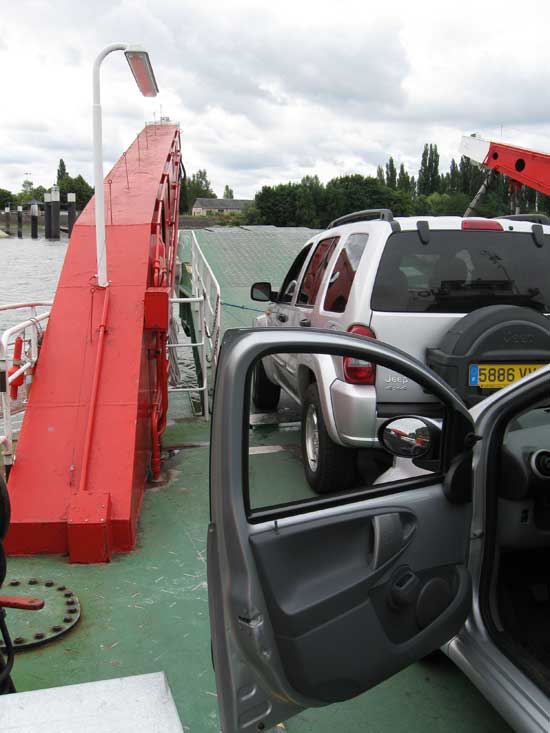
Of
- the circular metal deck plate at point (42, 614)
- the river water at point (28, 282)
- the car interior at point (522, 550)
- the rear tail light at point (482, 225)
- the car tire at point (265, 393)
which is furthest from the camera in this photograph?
the river water at point (28, 282)

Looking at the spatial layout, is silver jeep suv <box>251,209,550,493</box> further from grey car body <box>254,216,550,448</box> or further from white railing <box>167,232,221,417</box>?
white railing <box>167,232,221,417</box>

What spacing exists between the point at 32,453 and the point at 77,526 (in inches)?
29.4

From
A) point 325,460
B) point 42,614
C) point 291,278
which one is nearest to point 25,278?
point 291,278

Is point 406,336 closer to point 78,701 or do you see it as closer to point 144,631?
point 144,631

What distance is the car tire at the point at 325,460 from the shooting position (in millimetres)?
4758

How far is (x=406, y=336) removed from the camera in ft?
14.6

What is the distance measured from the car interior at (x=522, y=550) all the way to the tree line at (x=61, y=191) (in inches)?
3967

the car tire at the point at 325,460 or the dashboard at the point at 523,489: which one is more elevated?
the dashboard at the point at 523,489

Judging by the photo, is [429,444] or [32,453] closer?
[429,444]

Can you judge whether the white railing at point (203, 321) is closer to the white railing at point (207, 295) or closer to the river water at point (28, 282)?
the white railing at point (207, 295)

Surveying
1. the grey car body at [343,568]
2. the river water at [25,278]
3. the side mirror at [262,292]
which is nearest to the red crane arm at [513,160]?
the side mirror at [262,292]

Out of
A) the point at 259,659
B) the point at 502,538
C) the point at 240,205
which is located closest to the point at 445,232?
the point at 502,538

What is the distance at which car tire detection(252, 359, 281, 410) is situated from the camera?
7.68 meters

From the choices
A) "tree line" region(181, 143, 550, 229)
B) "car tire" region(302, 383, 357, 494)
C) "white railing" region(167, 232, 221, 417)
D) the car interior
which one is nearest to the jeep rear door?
"car tire" region(302, 383, 357, 494)
